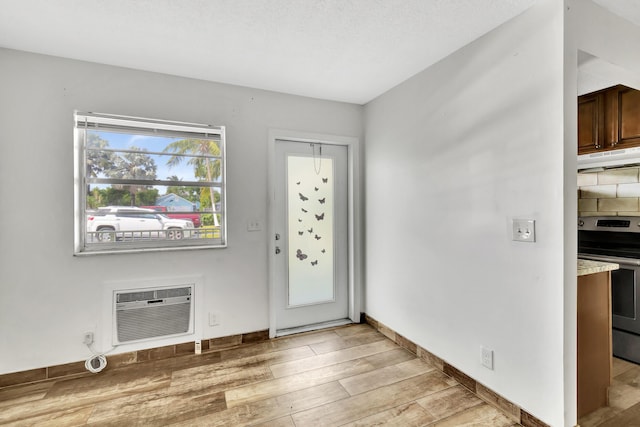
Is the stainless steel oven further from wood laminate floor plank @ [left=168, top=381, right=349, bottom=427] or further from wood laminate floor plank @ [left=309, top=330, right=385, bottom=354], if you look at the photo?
wood laminate floor plank @ [left=168, top=381, right=349, bottom=427]

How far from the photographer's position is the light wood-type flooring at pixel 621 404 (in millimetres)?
1764

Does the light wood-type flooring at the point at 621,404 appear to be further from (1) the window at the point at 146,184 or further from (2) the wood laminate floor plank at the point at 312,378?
(1) the window at the point at 146,184

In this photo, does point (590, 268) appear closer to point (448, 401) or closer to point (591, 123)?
point (448, 401)

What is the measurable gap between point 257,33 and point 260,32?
0.03 m

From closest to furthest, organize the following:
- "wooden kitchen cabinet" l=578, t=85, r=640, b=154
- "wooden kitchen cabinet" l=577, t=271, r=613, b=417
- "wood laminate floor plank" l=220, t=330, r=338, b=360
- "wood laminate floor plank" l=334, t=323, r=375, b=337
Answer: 1. "wooden kitchen cabinet" l=577, t=271, r=613, b=417
2. "wooden kitchen cabinet" l=578, t=85, r=640, b=154
3. "wood laminate floor plank" l=220, t=330, r=338, b=360
4. "wood laminate floor plank" l=334, t=323, r=375, b=337

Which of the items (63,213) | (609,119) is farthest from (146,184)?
(609,119)

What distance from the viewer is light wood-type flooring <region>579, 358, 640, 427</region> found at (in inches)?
69.4

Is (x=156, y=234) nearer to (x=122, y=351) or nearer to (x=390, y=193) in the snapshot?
(x=122, y=351)

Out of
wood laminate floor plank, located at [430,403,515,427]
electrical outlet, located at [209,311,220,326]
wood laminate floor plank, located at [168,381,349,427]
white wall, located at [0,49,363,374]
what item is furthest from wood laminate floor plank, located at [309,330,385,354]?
wood laminate floor plank, located at [430,403,515,427]

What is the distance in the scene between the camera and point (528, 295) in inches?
67.6

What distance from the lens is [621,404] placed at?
192cm

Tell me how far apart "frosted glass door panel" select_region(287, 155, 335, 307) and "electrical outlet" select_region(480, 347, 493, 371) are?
1627 mm

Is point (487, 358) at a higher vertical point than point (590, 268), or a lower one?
lower

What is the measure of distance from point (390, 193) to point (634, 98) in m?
2.18
